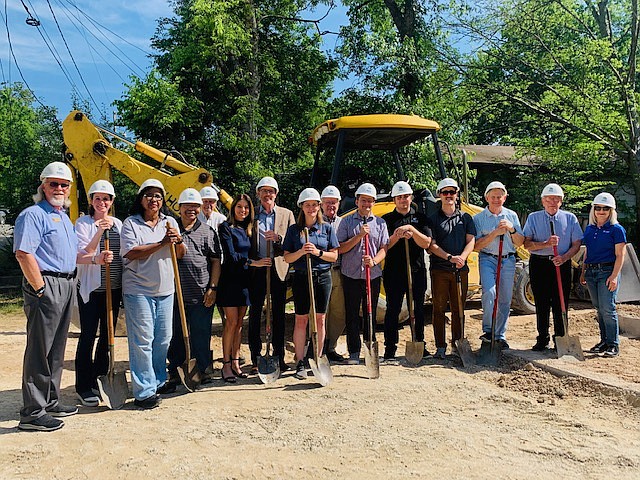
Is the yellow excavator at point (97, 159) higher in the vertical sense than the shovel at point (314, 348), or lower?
higher

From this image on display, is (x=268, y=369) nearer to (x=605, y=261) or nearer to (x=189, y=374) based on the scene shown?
(x=189, y=374)

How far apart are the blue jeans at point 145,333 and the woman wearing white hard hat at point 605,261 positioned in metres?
4.36

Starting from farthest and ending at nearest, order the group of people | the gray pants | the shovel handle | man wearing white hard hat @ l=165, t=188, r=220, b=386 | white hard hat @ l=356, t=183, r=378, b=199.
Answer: white hard hat @ l=356, t=183, r=378, b=199 → man wearing white hard hat @ l=165, t=188, r=220, b=386 → the shovel handle → the group of people → the gray pants

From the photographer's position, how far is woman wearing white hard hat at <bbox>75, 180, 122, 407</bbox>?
4871mm

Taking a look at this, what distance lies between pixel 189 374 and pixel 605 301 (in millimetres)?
4300

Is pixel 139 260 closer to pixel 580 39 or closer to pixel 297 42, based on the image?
pixel 297 42

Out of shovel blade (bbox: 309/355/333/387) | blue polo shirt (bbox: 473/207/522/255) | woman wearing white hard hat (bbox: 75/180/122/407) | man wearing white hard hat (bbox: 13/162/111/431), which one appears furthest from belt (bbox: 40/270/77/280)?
blue polo shirt (bbox: 473/207/522/255)

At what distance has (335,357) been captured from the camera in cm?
627

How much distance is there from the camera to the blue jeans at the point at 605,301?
Result: 609cm

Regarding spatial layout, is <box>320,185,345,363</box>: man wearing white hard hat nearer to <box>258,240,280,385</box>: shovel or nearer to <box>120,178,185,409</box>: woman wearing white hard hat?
<box>258,240,280,385</box>: shovel

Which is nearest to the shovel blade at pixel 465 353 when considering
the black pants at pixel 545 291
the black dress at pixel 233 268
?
the black pants at pixel 545 291

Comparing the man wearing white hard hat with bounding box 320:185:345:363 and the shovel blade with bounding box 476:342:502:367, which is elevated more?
the man wearing white hard hat with bounding box 320:185:345:363

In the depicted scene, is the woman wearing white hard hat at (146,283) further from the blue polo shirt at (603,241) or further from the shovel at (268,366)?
the blue polo shirt at (603,241)

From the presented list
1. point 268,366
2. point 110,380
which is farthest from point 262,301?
point 110,380
